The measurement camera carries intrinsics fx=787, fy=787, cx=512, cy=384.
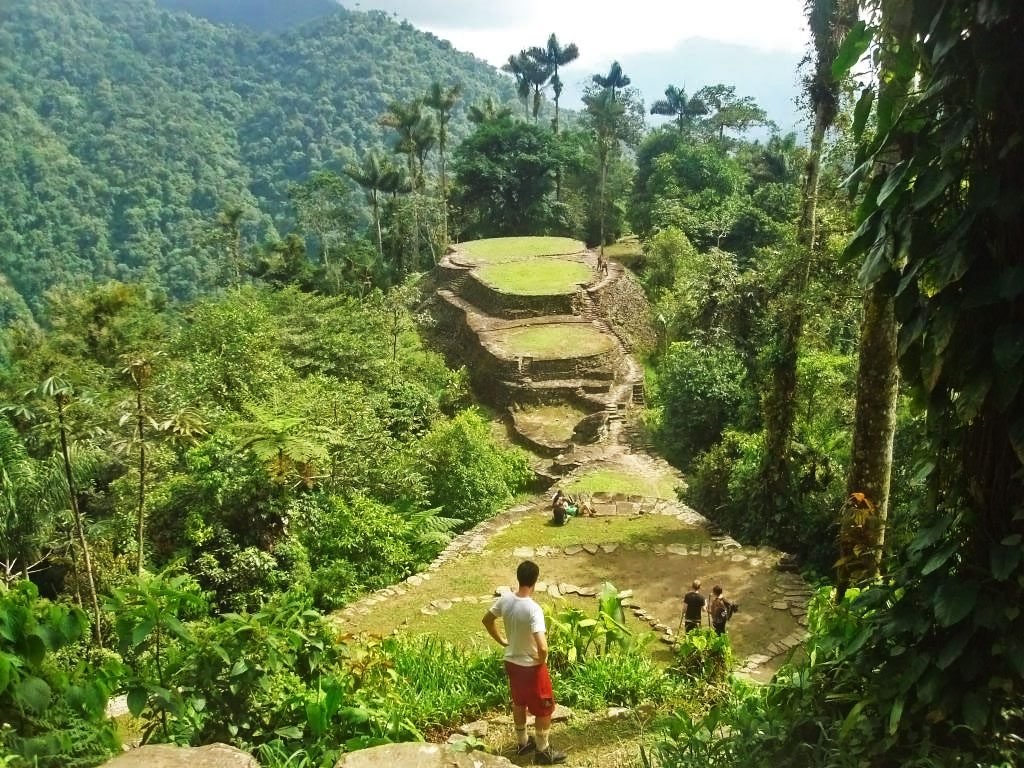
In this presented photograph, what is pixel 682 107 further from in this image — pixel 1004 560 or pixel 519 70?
pixel 1004 560

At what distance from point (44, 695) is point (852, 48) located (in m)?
2.97

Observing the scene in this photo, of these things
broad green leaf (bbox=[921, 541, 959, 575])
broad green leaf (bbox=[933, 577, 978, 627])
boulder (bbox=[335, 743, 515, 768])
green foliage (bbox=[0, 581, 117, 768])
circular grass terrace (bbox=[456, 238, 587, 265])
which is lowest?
boulder (bbox=[335, 743, 515, 768])

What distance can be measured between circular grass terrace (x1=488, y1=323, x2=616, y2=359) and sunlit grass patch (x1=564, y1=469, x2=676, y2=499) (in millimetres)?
5422

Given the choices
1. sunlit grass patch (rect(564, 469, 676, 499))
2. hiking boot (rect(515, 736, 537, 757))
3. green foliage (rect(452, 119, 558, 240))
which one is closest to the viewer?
hiking boot (rect(515, 736, 537, 757))

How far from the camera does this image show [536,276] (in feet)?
72.0

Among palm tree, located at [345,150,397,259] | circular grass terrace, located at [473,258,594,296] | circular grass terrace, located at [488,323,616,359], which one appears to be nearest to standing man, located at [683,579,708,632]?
circular grass terrace, located at [488,323,616,359]

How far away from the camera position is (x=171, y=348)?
15484 millimetres

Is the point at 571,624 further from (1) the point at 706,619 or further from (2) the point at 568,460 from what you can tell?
(2) the point at 568,460

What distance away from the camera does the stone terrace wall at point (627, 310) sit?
2108cm

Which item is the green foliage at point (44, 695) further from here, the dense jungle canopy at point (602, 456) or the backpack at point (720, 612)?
the backpack at point (720, 612)

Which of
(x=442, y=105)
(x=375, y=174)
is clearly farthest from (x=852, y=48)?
(x=442, y=105)

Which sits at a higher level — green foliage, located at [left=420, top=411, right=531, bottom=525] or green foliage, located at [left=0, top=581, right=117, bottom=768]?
green foliage, located at [left=0, top=581, right=117, bottom=768]

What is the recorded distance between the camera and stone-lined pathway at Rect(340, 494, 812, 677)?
7.01m

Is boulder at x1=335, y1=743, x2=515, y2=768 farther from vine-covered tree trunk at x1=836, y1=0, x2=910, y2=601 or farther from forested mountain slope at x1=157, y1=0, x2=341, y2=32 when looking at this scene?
forested mountain slope at x1=157, y1=0, x2=341, y2=32
